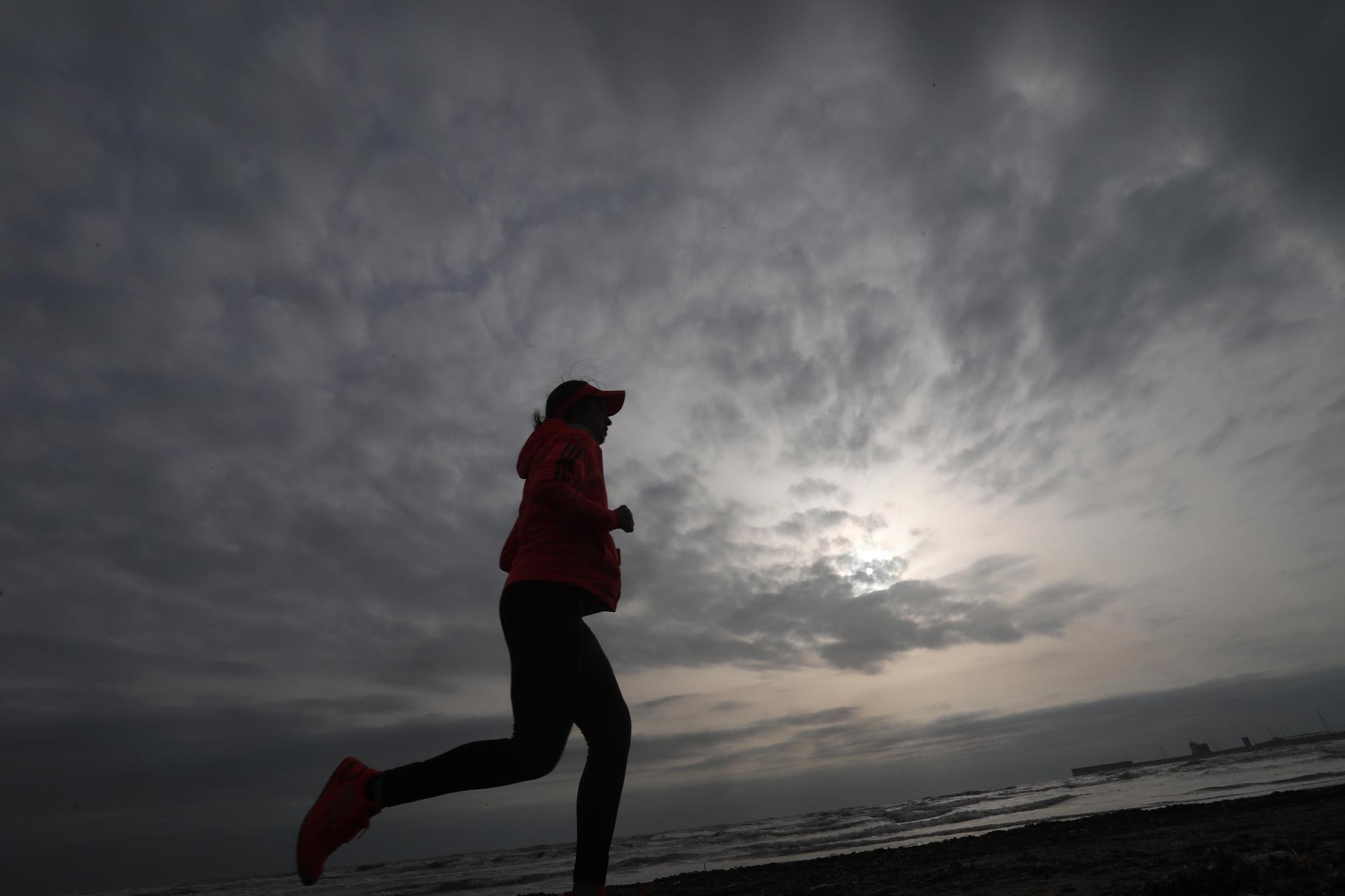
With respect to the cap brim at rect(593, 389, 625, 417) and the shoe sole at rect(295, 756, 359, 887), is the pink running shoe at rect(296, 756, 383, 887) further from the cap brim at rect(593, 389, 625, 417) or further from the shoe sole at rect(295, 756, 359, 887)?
the cap brim at rect(593, 389, 625, 417)

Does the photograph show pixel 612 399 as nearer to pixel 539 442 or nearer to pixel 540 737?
pixel 539 442

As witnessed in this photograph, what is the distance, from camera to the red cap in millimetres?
3170

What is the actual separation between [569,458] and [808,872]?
22.9 ft

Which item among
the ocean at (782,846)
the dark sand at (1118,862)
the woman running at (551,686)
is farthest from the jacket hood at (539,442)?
the ocean at (782,846)

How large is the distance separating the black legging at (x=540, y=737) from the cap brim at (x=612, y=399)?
106 cm

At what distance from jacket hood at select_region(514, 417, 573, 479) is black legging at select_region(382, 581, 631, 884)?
650 mm

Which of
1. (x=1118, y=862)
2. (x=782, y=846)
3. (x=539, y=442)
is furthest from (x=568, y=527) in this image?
(x=782, y=846)

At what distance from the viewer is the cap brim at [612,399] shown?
3.26m

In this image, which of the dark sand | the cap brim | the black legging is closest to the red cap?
the cap brim

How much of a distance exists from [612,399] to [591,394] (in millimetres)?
148

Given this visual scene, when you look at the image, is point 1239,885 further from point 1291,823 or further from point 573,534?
point 1291,823

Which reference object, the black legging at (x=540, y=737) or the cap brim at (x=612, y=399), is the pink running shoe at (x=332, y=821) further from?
the cap brim at (x=612, y=399)

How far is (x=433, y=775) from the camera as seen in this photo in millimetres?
2295

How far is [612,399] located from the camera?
333 centimetres
